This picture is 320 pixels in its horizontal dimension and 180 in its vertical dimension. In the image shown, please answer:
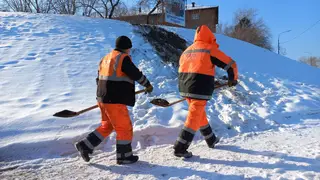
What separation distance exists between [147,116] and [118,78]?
1.77 metres

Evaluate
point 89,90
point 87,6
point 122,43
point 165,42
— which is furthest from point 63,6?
point 122,43

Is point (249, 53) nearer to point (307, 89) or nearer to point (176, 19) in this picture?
point (307, 89)

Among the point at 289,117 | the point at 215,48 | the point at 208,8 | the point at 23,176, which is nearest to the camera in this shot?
the point at 23,176

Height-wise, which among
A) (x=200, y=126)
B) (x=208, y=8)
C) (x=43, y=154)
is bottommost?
(x=43, y=154)

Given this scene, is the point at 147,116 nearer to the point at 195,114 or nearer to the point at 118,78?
the point at 195,114

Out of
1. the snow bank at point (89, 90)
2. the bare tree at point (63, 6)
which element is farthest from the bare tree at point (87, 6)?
the snow bank at point (89, 90)

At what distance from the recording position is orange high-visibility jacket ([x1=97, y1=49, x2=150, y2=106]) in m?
3.80

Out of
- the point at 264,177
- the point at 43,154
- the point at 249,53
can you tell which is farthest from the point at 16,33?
the point at 264,177

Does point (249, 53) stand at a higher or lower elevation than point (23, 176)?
higher

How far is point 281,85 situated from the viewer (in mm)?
7691

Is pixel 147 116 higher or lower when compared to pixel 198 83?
lower

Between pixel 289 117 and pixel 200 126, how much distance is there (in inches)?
90.8

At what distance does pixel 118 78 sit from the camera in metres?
3.83

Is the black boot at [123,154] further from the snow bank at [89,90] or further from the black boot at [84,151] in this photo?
the snow bank at [89,90]
